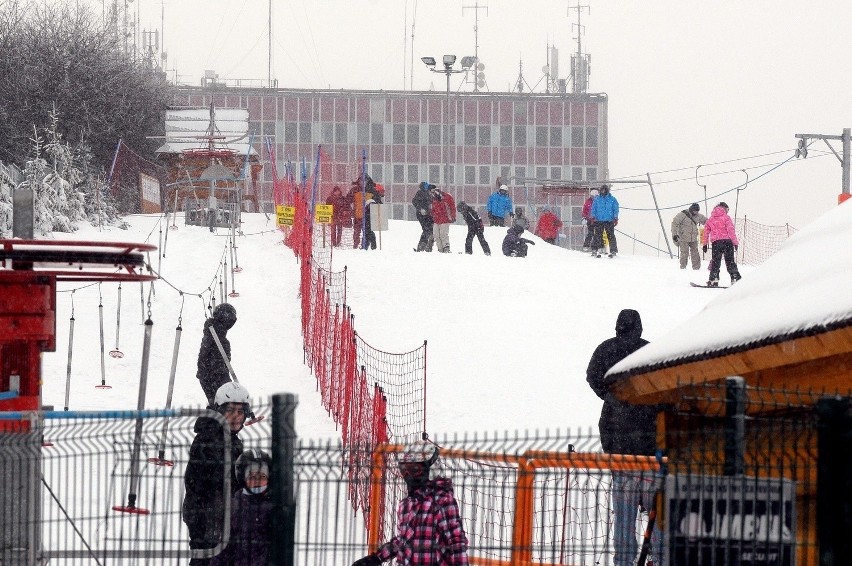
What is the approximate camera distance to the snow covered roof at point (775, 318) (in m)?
5.54

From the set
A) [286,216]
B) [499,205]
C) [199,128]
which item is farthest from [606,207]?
[199,128]

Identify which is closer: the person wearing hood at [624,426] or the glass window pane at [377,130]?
the person wearing hood at [624,426]

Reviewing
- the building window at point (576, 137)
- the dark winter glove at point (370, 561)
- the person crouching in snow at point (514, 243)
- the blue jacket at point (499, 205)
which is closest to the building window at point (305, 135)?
the building window at point (576, 137)

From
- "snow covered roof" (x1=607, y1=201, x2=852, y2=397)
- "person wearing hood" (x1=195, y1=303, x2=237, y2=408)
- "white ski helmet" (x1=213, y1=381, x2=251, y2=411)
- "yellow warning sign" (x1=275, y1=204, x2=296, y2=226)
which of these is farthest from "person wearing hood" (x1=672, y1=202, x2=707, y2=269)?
"white ski helmet" (x1=213, y1=381, x2=251, y2=411)

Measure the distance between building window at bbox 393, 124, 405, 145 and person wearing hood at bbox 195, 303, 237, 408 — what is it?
252 ft

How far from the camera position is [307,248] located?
23.7 metres

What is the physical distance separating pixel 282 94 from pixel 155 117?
38.5 m

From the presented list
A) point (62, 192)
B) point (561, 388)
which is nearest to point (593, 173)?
point (62, 192)

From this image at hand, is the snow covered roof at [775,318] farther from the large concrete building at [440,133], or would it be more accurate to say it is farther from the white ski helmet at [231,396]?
the large concrete building at [440,133]

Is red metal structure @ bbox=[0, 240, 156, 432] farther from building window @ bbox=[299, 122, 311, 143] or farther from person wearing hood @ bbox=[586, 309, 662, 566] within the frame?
building window @ bbox=[299, 122, 311, 143]

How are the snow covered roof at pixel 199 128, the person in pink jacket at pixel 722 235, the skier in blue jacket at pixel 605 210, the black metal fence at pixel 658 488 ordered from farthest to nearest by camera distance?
the snow covered roof at pixel 199 128, the skier in blue jacket at pixel 605 210, the person in pink jacket at pixel 722 235, the black metal fence at pixel 658 488

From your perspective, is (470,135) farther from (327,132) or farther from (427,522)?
(427,522)

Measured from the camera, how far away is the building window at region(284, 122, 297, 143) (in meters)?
87.3

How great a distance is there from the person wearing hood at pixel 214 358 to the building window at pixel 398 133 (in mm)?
76795
